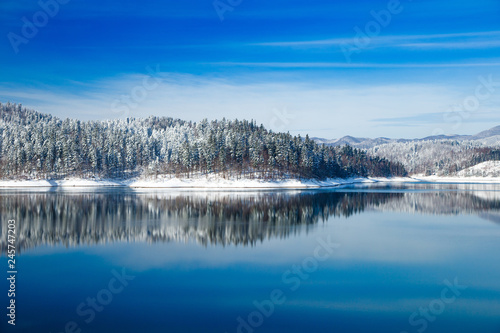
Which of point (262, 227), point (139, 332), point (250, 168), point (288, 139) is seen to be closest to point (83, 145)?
point (250, 168)

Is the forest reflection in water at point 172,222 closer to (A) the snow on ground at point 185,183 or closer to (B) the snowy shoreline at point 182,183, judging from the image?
(B) the snowy shoreline at point 182,183

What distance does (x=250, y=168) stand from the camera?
358ft

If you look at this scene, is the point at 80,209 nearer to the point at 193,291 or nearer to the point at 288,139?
the point at 193,291

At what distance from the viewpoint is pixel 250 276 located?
20.5 m

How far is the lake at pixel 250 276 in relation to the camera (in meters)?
14.7

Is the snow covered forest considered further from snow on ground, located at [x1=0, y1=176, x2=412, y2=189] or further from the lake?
the lake

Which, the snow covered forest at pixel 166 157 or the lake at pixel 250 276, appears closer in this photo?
the lake at pixel 250 276

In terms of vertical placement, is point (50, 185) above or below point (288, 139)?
below

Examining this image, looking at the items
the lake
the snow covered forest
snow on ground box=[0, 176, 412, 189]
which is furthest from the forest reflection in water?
the snow covered forest

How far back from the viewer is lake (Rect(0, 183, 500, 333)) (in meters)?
14.7

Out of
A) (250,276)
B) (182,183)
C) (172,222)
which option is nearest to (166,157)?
A: (182,183)

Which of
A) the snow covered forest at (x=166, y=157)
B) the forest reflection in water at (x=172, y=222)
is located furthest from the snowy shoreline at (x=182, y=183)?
the forest reflection in water at (x=172, y=222)

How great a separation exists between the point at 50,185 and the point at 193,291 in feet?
359

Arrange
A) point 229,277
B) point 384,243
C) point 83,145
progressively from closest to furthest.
A: 1. point 229,277
2. point 384,243
3. point 83,145
